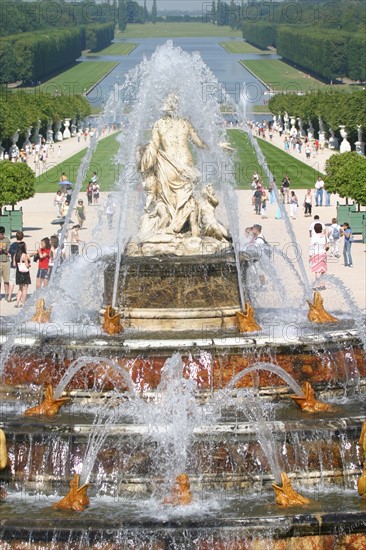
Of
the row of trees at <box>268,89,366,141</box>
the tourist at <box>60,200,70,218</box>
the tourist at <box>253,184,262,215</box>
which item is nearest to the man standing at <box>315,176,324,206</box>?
the tourist at <box>253,184,262,215</box>

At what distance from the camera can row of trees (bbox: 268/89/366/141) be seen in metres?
69.1

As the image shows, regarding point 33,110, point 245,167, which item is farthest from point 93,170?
point 33,110

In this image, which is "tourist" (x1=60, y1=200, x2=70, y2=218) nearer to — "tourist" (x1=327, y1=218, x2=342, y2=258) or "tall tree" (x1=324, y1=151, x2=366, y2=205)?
"tall tree" (x1=324, y1=151, x2=366, y2=205)

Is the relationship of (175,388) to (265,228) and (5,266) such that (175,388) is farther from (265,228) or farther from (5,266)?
(265,228)

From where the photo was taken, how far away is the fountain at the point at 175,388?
549 inches

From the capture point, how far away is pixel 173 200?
63.1 feet

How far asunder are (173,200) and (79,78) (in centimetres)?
10993

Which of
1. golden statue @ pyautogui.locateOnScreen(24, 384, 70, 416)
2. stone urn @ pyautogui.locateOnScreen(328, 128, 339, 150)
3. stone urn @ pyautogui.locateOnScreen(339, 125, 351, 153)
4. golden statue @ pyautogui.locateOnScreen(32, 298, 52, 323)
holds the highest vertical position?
golden statue @ pyautogui.locateOnScreen(32, 298, 52, 323)

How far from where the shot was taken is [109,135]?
251 feet

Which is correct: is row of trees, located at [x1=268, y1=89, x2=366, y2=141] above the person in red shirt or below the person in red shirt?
below

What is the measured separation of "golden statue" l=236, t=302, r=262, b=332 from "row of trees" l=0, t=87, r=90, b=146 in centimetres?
4817

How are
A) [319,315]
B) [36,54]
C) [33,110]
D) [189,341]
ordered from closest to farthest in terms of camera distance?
[189,341]
[319,315]
[33,110]
[36,54]

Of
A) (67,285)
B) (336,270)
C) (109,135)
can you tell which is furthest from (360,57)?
(67,285)

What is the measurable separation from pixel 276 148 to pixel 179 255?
55.1 metres
